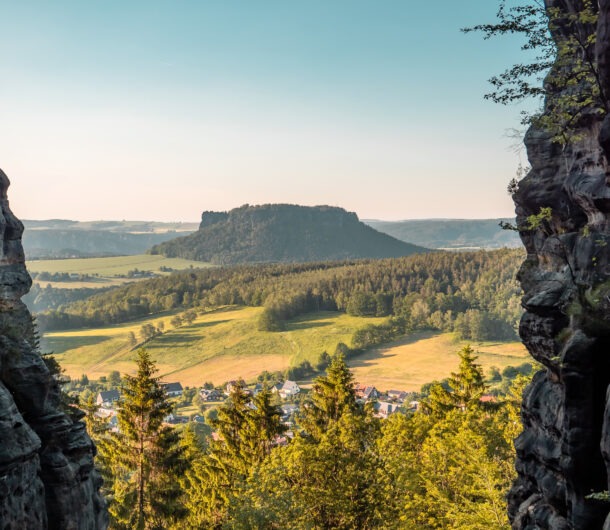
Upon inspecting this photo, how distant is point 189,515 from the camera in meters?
33.0

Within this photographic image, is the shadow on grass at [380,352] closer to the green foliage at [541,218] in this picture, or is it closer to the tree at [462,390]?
the tree at [462,390]

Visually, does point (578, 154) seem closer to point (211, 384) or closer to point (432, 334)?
point (211, 384)

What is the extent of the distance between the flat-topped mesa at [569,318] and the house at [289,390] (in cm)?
10782

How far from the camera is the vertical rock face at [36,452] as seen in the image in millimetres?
17500

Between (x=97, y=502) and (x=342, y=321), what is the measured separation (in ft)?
554

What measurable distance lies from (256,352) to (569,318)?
499 ft

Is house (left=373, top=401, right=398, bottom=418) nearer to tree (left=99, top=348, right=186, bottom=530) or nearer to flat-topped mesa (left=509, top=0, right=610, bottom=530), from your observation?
tree (left=99, top=348, right=186, bottom=530)

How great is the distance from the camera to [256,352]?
165625mm

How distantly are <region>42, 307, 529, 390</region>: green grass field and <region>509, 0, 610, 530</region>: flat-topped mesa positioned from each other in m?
114

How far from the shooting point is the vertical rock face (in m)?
17.5

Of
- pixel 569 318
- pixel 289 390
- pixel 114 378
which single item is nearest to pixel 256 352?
Result: pixel 289 390

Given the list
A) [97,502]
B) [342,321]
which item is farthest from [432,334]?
[97,502]

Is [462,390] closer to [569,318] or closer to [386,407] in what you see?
[569,318]

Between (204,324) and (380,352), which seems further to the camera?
(204,324)
